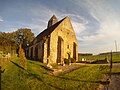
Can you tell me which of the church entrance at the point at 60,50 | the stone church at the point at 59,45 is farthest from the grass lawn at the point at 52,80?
the church entrance at the point at 60,50

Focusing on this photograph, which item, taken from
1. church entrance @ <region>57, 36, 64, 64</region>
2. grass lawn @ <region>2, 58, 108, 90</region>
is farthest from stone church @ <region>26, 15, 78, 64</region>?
grass lawn @ <region>2, 58, 108, 90</region>

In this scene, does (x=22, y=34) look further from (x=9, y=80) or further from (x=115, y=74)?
(x=115, y=74)

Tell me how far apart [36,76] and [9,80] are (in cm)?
476

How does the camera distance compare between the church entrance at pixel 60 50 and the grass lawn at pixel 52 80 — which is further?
the church entrance at pixel 60 50

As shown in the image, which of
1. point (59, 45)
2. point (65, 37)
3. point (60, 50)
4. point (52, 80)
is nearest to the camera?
point (52, 80)

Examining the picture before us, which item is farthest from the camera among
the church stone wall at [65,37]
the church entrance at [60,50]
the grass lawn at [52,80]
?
the church stone wall at [65,37]

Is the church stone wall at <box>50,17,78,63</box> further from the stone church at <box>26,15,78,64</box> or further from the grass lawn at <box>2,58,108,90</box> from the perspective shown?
the grass lawn at <box>2,58,108,90</box>

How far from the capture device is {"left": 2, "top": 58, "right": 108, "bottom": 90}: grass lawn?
1132 inches

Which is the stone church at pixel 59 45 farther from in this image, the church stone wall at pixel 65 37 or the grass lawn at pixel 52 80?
the grass lawn at pixel 52 80

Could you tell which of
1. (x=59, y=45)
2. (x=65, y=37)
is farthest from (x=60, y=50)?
(x=65, y=37)

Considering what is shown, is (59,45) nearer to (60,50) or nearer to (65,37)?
(60,50)

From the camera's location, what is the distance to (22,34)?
9038 cm

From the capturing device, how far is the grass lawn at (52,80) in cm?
2875

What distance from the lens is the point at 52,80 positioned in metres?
31.8
